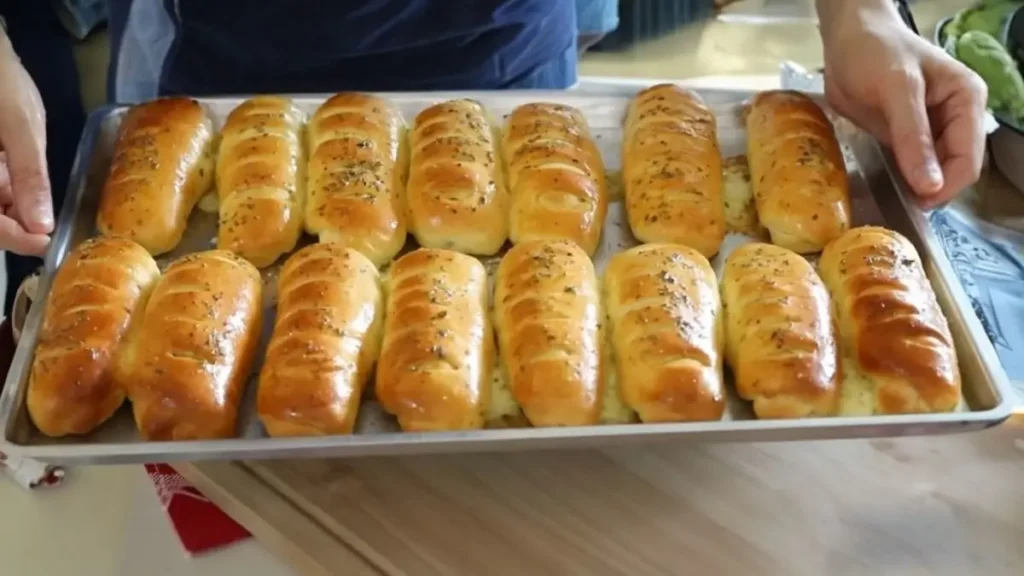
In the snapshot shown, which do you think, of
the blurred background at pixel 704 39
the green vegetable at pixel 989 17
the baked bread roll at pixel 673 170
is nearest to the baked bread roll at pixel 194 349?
the baked bread roll at pixel 673 170

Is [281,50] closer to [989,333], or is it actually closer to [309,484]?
[309,484]

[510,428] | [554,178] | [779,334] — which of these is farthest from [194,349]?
[779,334]

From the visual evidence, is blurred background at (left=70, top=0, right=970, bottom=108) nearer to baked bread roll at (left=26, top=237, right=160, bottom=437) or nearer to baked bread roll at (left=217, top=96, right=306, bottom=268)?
baked bread roll at (left=217, top=96, right=306, bottom=268)

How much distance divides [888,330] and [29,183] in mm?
1182

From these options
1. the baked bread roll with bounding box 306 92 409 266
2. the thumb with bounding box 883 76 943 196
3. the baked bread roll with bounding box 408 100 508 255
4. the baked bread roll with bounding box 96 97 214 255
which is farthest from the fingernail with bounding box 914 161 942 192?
the baked bread roll with bounding box 96 97 214 255

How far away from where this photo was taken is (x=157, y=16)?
172cm

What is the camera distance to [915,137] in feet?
4.94

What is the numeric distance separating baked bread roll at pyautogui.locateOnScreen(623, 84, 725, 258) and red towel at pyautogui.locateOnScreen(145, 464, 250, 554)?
30.4 inches

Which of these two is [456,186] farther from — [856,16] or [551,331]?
[856,16]

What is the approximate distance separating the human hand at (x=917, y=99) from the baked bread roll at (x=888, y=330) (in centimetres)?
13

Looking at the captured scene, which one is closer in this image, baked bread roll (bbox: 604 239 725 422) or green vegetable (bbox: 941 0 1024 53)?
baked bread roll (bbox: 604 239 725 422)

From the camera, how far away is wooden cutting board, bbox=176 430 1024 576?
1215 millimetres

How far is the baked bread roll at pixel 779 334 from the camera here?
1.29m

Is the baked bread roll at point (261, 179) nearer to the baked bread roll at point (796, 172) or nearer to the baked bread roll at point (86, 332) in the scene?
the baked bread roll at point (86, 332)
